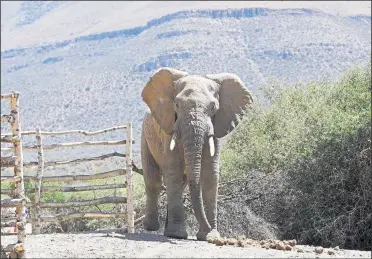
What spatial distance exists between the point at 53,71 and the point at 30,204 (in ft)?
405

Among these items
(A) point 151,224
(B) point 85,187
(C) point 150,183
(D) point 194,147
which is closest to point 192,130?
(D) point 194,147

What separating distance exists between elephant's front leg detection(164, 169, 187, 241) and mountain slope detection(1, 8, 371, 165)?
6434 centimetres

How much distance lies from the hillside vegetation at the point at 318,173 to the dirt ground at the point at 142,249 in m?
4.04

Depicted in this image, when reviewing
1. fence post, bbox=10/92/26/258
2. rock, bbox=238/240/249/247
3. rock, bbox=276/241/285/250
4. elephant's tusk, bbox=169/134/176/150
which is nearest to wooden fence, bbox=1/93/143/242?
elephant's tusk, bbox=169/134/176/150

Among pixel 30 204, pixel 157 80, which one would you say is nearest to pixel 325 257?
pixel 157 80

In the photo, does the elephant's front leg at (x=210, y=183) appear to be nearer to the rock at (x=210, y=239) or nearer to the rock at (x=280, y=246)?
the rock at (x=210, y=239)

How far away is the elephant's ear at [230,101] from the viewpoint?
14781mm

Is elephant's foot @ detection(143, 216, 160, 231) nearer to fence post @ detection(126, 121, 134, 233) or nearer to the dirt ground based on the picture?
fence post @ detection(126, 121, 134, 233)

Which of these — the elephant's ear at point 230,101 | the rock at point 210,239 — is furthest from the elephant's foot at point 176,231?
the elephant's ear at point 230,101

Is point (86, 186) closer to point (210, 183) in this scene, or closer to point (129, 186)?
point (129, 186)

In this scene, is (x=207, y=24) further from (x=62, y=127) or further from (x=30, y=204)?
(x=30, y=204)

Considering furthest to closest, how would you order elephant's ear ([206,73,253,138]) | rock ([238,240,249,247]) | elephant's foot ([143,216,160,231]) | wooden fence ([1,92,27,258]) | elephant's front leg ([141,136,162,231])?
elephant's foot ([143,216,160,231])
elephant's front leg ([141,136,162,231])
elephant's ear ([206,73,253,138])
rock ([238,240,249,247])
wooden fence ([1,92,27,258])

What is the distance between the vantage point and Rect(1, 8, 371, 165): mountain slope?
97250 millimetres

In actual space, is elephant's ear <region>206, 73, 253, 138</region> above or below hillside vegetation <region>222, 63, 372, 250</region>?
above
